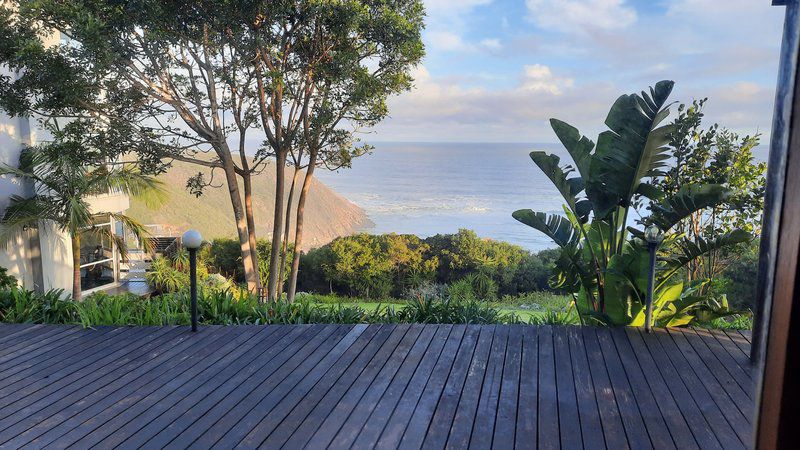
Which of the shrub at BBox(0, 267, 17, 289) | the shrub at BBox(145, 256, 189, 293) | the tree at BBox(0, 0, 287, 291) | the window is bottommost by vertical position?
the shrub at BBox(145, 256, 189, 293)

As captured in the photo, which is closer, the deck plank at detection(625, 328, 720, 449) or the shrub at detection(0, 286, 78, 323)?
the deck plank at detection(625, 328, 720, 449)

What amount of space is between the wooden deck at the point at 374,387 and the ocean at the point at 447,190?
15.5m

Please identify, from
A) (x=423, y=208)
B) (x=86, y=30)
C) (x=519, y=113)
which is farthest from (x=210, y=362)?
(x=519, y=113)

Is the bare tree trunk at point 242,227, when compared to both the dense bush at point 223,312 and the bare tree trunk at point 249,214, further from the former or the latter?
the dense bush at point 223,312

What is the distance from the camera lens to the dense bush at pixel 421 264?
13.9 meters

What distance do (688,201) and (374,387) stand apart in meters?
2.75

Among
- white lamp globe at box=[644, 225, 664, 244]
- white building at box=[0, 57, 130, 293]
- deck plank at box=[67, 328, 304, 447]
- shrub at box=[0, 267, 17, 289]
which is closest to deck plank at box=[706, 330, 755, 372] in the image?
white lamp globe at box=[644, 225, 664, 244]

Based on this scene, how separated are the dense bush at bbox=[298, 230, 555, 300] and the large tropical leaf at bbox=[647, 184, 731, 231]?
9.19m

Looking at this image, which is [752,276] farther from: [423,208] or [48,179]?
[423,208]

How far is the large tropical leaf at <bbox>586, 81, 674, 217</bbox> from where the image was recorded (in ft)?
14.0

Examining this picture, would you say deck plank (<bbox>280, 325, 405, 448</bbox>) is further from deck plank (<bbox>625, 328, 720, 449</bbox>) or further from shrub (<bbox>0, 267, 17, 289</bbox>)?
shrub (<bbox>0, 267, 17, 289</bbox>)

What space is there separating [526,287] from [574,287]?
30.1ft

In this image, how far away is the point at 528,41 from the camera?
2459cm

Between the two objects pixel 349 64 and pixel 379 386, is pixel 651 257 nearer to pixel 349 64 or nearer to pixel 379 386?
pixel 379 386
